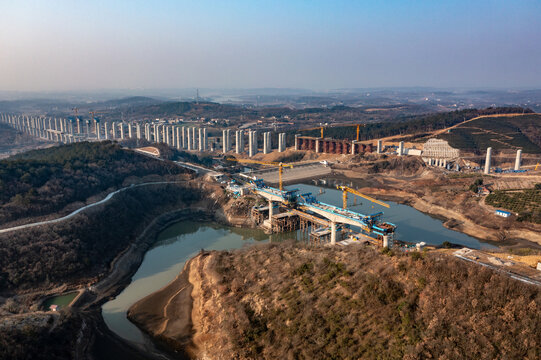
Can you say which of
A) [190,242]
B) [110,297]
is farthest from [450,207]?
[110,297]

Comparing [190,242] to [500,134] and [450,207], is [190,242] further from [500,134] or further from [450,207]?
[500,134]

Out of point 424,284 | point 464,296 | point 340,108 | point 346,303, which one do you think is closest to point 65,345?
point 346,303

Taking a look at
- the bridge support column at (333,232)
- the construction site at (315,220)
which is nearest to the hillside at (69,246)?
the construction site at (315,220)

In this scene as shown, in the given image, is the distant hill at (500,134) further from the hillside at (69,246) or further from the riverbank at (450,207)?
the hillside at (69,246)

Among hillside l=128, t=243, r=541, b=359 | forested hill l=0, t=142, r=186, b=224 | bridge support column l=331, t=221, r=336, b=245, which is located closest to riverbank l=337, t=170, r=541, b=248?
bridge support column l=331, t=221, r=336, b=245

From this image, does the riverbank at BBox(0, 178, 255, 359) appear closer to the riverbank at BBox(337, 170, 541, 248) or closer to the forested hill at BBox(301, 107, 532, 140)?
the riverbank at BBox(337, 170, 541, 248)

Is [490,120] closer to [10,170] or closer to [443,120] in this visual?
[443,120]
